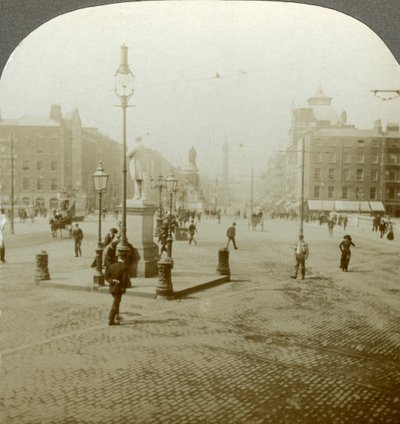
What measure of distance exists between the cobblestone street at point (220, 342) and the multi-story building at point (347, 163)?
295 millimetres

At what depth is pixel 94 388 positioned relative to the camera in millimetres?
3467

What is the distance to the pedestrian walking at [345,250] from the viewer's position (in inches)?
182

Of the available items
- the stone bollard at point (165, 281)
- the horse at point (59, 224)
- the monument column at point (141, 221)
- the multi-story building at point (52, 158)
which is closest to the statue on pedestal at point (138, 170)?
the monument column at point (141, 221)

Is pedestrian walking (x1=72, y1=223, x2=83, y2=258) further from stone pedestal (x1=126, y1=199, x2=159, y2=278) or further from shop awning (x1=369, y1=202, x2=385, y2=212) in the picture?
shop awning (x1=369, y1=202, x2=385, y2=212)

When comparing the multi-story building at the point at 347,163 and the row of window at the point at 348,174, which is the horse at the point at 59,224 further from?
the row of window at the point at 348,174

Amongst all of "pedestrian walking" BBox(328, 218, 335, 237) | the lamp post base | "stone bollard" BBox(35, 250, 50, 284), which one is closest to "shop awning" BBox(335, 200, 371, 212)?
"pedestrian walking" BBox(328, 218, 335, 237)

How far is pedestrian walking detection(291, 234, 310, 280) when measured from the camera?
4.40 meters

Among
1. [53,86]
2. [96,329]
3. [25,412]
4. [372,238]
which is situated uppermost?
[53,86]

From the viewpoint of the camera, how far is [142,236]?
5.41 m

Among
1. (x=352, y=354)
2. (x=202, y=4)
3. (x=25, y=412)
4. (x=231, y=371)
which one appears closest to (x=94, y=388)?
(x=25, y=412)

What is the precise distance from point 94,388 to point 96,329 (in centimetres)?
66

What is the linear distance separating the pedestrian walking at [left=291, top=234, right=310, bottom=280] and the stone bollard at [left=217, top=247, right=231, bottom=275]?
0.63 meters

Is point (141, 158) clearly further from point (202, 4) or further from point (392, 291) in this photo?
point (392, 291)

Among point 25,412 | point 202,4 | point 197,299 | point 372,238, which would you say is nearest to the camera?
point 25,412
